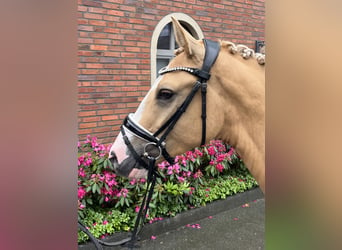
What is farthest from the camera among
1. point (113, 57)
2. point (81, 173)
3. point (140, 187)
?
point (113, 57)

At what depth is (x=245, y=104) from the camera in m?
2.18

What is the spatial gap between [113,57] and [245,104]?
330 cm

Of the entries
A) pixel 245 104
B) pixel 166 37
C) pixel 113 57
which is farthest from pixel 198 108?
pixel 166 37

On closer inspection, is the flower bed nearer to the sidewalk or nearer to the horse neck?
the sidewalk

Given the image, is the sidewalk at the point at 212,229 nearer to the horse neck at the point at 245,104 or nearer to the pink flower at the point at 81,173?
the pink flower at the point at 81,173

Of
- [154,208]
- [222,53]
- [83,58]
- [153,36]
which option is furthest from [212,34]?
[222,53]

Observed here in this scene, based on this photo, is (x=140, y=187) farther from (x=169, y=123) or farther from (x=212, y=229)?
(x=169, y=123)

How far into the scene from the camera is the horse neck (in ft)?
7.08

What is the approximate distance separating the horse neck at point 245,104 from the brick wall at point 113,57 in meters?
2.97

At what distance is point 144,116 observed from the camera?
220 centimetres

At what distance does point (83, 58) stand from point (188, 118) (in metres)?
2.98
